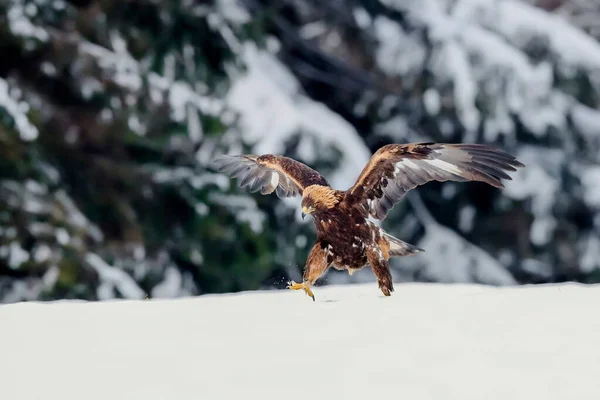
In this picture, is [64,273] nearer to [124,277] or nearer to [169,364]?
[124,277]

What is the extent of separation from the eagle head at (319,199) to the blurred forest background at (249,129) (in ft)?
11.9

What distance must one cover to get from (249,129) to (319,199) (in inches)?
152

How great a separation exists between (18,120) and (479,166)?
15.7ft

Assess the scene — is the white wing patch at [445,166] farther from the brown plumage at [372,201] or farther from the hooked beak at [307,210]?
the hooked beak at [307,210]

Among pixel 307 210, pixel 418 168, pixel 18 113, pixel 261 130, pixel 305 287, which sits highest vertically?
pixel 418 168

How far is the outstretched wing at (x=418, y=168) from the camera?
4242 millimetres

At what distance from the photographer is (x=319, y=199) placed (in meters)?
4.56

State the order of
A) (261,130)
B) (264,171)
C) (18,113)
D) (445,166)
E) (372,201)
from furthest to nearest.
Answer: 1. (261,130)
2. (18,113)
3. (264,171)
4. (372,201)
5. (445,166)

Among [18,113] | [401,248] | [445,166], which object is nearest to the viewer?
[445,166]

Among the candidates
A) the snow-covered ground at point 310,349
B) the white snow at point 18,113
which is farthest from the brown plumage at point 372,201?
the white snow at point 18,113

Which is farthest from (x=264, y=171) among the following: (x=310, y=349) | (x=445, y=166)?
(x=310, y=349)

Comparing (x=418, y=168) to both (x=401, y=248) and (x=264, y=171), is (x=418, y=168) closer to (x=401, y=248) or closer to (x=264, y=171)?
(x=401, y=248)

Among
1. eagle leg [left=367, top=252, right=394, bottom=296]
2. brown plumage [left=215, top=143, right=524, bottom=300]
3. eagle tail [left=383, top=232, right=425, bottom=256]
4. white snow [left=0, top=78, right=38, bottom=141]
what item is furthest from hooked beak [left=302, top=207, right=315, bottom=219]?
white snow [left=0, top=78, right=38, bottom=141]

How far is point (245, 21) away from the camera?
8.85 m
